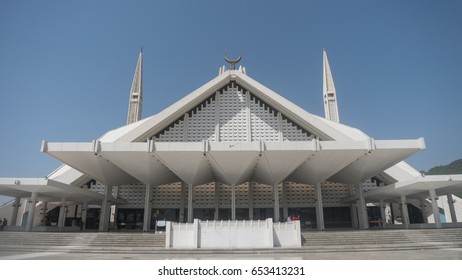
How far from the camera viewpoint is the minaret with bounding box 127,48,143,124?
38281 mm

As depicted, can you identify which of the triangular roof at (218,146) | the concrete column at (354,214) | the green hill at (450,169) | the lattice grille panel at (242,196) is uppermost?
the green hill at (450,169)

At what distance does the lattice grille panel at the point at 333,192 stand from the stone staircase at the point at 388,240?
32.5ft

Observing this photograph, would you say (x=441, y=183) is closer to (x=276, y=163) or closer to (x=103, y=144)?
(x=276, y=163)

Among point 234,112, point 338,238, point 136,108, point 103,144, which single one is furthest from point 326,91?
point 103,144

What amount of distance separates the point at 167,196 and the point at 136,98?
18187mm

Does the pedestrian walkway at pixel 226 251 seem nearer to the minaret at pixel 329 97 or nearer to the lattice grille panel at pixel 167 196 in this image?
the lattice grille panel at pixel 167 196

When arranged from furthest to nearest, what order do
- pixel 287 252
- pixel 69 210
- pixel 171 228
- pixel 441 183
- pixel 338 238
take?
1. pixel 69 210
2. pixel 441 183
3. pixel 338 238
4. pixel 171 228
5. pixel 287 252

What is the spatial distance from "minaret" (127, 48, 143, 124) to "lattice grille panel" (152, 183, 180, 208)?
14.6 m

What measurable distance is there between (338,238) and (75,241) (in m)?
12.7

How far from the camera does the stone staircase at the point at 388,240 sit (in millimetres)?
13891

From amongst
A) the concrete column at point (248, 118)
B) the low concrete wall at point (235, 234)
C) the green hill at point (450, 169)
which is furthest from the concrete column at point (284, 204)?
the green hill at point (450, 169)

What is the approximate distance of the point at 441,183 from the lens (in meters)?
18.3

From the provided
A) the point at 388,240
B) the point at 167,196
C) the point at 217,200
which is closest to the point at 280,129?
the point at 217,200

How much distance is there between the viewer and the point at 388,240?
1508 cm
